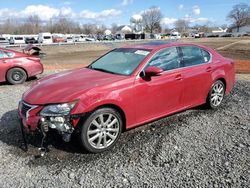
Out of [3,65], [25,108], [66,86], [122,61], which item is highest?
[122,61]

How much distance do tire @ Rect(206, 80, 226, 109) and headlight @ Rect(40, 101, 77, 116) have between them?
3.10 m

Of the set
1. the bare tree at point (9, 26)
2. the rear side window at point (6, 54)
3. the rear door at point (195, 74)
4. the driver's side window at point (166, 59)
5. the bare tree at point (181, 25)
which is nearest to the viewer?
the driver's side window at point (166, 59)

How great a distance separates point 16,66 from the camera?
8508 mm

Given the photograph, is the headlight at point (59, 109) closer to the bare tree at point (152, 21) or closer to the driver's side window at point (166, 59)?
the driver's side window at point (166, 59)

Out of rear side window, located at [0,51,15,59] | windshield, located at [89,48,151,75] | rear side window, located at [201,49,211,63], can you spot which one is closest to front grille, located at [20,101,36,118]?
windshield, located at [89,48,151,75]

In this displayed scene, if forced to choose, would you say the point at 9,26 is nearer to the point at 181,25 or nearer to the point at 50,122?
the point at 181,25

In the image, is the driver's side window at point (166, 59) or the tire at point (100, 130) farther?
the driver's side window at point (166, 59)

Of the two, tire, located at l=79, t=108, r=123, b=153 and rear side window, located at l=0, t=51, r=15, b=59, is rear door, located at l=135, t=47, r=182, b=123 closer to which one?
tire, located at l=79, t=108, r=123, b=153

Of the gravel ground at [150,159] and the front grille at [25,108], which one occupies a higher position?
the front grille at [25,108]

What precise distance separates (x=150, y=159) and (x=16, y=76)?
6547 millimetres

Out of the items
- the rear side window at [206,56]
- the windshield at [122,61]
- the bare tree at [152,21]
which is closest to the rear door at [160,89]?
the windshield at [122,61]

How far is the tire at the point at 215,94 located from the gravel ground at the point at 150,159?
584 mm

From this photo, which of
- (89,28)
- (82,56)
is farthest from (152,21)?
(82,56)

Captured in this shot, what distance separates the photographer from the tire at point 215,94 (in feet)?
17.6
